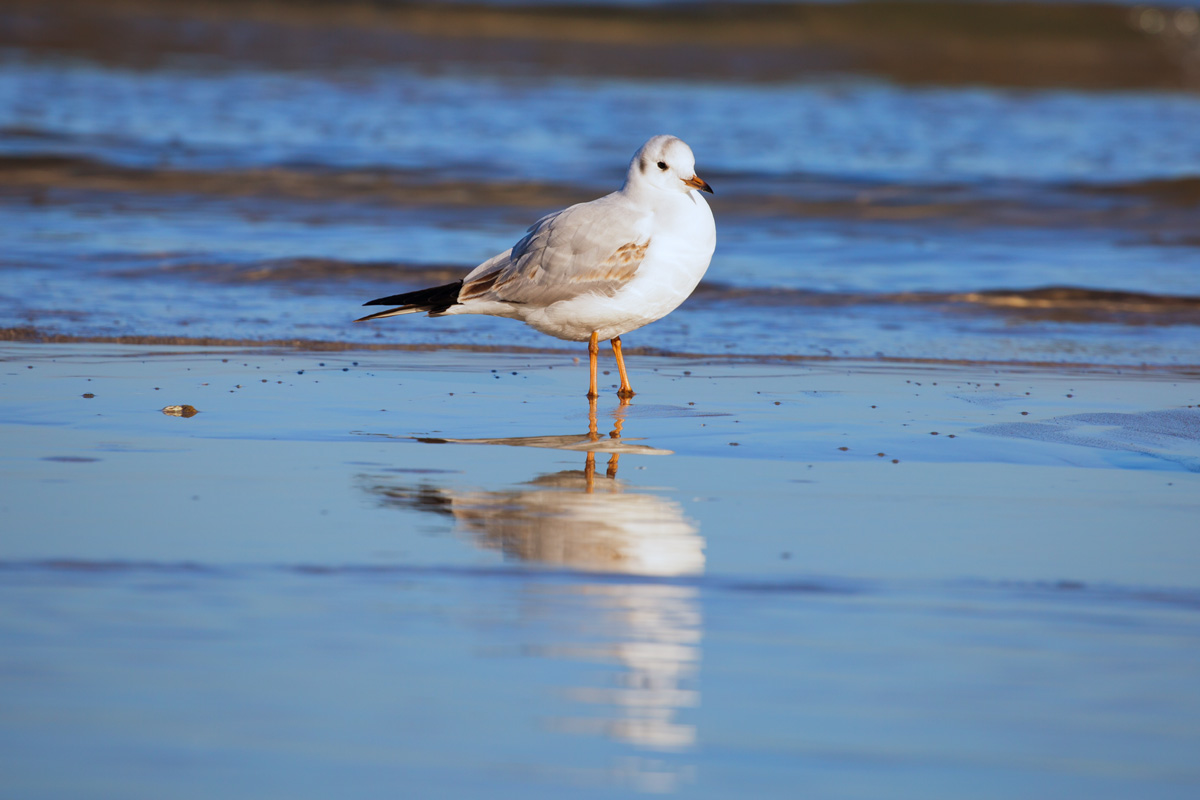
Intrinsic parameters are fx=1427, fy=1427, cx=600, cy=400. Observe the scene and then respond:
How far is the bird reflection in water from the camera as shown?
2535mm

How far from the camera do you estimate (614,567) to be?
11.0 feet

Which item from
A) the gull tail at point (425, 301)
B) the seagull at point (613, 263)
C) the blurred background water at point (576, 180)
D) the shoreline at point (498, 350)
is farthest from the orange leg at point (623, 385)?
the blurred background water at point (576, 180)

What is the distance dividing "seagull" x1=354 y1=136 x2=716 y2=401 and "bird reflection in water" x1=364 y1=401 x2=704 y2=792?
2.72 ft

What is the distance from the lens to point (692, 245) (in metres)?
5.48

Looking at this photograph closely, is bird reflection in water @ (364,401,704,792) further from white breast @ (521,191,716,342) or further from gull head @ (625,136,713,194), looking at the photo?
gull head @ (625,136,713,194)

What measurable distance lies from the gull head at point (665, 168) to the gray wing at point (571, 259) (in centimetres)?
14

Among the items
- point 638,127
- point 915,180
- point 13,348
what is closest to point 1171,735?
point 13,348

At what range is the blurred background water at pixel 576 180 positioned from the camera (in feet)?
25.0

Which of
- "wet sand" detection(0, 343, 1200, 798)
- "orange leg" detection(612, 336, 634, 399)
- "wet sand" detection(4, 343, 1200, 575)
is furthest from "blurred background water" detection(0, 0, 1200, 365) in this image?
"wet sand" detection(0, 343, 1200, 798)

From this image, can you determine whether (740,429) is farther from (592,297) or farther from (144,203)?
(144,203)

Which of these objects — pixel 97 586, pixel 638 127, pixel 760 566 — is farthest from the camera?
pixel 638 127

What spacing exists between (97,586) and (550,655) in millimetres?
1078

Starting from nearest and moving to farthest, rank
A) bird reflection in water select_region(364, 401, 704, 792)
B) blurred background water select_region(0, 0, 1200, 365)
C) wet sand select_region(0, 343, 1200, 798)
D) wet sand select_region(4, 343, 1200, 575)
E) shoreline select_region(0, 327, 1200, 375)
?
wet sand select_region(0, 343, 1200, 798), bird reflection in water select_region(364, 401, 704, 792), wet sand select_region(4, 343, 1200, 575), shoreline select_region(0, 327, 1200, 375), blurred background water select_region(0, 0, 1200, 365)

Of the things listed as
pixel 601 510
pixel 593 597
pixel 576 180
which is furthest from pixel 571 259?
pixel 576 180
